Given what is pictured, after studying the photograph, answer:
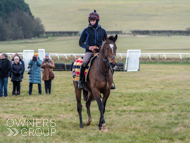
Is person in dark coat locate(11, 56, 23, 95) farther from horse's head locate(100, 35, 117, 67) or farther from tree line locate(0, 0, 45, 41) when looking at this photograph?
tree line locate(0, 0, 45, 41)

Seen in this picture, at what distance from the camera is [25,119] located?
981cm

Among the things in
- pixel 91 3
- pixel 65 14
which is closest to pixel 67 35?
pixel 65 14

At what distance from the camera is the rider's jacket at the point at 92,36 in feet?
30.0

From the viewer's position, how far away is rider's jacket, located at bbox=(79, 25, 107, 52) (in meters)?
9.13

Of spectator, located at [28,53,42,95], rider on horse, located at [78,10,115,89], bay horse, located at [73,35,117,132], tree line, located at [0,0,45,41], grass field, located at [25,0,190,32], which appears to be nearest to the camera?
bay horse, located at [73,35,117,132]

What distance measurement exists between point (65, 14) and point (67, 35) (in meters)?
49.0

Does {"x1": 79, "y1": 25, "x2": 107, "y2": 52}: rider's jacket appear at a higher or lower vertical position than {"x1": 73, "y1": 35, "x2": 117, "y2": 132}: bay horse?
higher

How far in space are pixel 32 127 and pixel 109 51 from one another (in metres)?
2.70

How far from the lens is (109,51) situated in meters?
8.21

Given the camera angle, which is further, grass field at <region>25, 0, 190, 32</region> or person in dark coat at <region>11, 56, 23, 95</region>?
grass field at <region>25, 0, 190, 32</region>

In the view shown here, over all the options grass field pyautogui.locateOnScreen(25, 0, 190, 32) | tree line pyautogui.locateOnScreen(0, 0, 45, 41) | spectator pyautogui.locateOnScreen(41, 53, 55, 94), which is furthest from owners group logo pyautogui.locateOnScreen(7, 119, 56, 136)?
grass field pyautogui.locateOnScreen(25, 0, 190, 32)

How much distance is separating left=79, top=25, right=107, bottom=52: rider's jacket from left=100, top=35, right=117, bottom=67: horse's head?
663 millimetres

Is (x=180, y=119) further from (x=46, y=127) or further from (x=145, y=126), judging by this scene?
(x=46, y=127)

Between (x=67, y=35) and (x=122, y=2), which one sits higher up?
(x=122, y=2)
